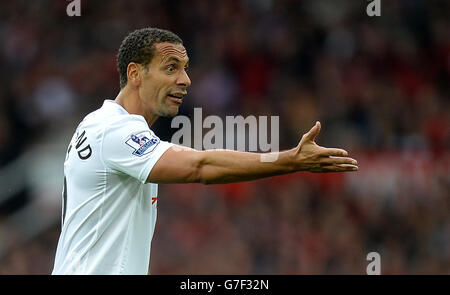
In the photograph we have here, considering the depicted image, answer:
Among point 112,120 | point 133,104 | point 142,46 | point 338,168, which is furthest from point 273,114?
point 338,168

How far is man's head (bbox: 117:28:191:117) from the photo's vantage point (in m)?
4.28

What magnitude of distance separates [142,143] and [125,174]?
0.75ft

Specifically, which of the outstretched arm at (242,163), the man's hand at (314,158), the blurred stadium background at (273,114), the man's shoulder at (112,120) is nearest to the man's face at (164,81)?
the man's shoulder at (112,120)

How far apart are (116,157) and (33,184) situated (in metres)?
5.16

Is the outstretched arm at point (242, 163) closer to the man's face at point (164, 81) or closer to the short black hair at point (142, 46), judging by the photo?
the man's face at point (164, 81)

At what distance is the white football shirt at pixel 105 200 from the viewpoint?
3822 millimetres

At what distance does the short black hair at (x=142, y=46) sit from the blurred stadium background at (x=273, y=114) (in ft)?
14.7

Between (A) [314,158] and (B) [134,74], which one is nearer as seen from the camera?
(A) [314,158]

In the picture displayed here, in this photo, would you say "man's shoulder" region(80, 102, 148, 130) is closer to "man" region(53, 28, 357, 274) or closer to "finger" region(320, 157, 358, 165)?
"man" region(53, 28, 357, 274)

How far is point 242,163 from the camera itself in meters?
3.64

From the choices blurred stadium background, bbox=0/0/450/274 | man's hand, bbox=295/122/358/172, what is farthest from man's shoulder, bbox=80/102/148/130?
blurred stadium background, bbox=0/0/450/274

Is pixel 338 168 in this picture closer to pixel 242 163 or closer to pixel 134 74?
pixel 242 163

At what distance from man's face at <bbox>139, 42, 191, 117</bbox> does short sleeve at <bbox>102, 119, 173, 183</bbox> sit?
16.5 inches

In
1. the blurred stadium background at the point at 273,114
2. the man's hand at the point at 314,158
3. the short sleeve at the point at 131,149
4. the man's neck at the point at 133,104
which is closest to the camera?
the man's hand at the point at 314,158
